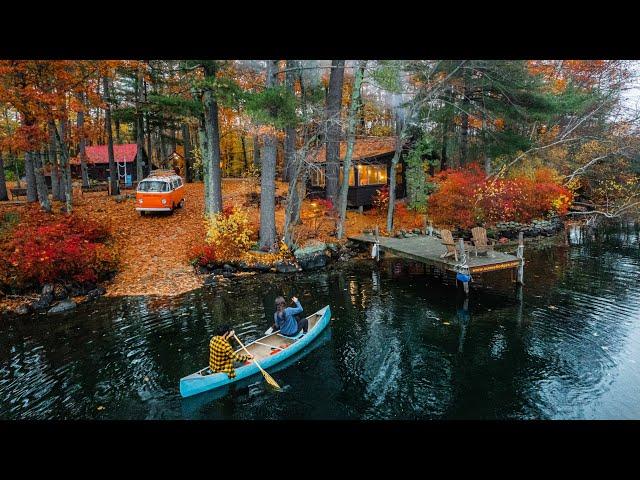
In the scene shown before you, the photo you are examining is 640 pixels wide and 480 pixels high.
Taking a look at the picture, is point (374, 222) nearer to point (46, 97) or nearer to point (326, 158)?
point (326, 158)

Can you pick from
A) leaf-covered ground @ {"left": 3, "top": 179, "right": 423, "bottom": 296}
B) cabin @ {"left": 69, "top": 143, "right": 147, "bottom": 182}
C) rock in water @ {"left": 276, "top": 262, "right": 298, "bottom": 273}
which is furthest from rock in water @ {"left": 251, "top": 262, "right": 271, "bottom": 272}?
cabin @ {"left": 69, "top": 143, "right": 147, "bottom": 182}

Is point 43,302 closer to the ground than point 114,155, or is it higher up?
closer to the ground

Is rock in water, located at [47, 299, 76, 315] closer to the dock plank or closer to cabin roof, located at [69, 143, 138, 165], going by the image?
the dock plank

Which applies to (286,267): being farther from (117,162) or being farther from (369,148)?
(117,162)

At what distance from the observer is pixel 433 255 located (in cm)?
1761

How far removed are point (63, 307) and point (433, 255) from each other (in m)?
14.1

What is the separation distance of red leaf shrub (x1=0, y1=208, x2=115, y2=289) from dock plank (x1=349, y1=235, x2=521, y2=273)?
1226 centimetres

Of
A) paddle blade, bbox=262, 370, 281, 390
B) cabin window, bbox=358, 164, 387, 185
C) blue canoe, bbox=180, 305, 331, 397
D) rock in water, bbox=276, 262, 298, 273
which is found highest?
cabin window, bbox=358, 164, 387, 185

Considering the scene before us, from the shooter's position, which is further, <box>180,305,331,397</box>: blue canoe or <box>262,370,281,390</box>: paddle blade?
<box>262,370,281,390</box>: paddle blade

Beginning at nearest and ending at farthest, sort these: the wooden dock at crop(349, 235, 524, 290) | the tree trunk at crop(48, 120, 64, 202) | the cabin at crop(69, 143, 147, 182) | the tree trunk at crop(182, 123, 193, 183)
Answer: the wooden dock at crop(349, 235, 524, 290) < the tree trunk at crop(48, 120, 64, 202) < the tree trunk at crop(182, 123, 193, 183) < the cabin at crop(69, 143, 147, 182)

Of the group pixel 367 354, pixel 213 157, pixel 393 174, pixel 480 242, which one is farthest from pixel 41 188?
pixel 480 242

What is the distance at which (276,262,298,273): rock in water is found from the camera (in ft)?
62.4
